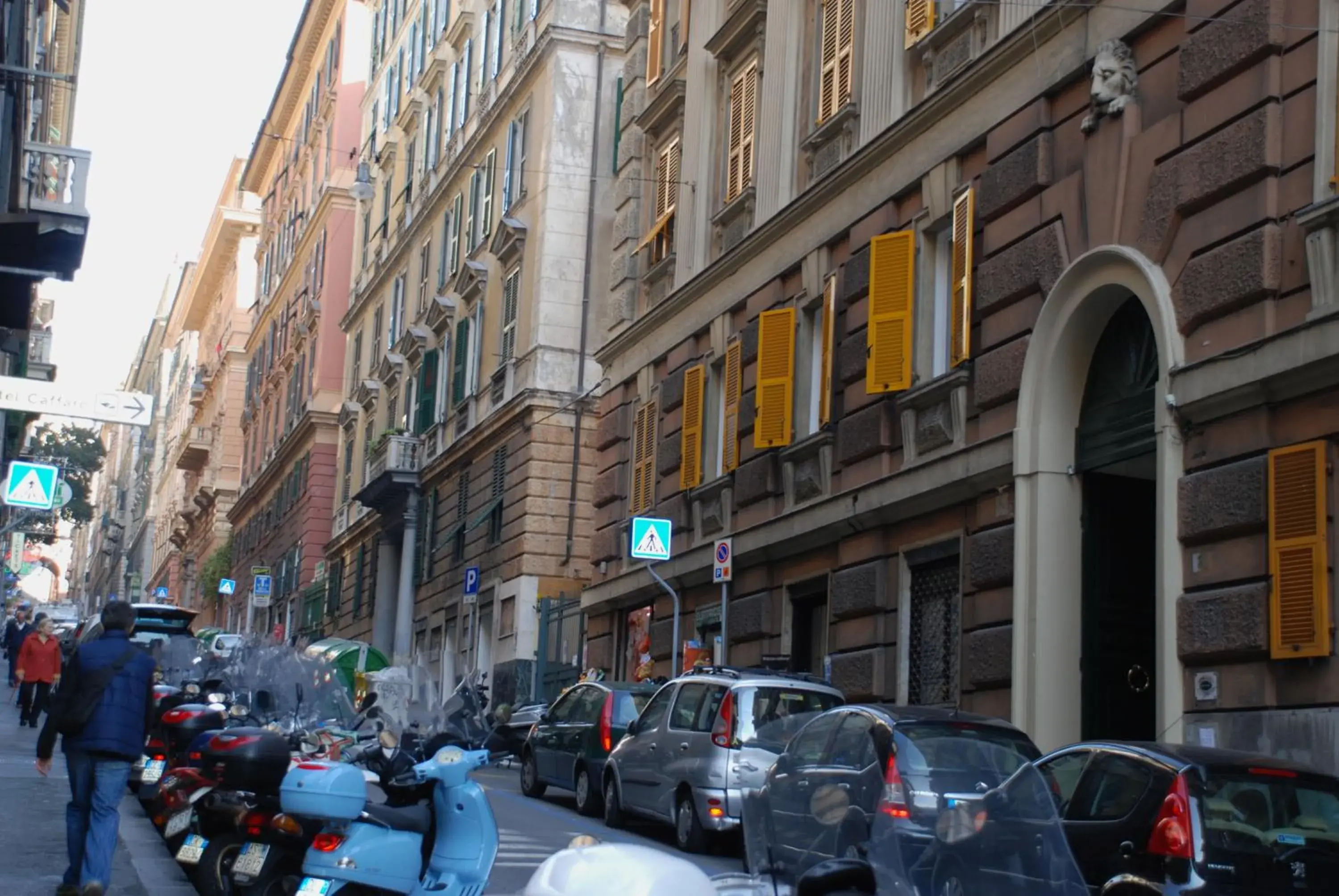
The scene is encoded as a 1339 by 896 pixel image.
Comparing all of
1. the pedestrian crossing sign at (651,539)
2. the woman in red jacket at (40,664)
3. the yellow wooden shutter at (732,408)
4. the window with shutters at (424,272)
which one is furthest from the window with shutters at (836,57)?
the window with shutters at (424,272)

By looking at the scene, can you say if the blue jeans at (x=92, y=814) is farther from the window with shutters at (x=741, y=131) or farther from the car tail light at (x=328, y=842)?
the window with shutters at (x=741, y=131)

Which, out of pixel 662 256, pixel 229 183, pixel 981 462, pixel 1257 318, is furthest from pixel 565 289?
pixel 229 183

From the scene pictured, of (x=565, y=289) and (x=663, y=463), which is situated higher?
(x=565, y=289)

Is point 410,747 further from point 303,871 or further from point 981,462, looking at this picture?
point 981,462

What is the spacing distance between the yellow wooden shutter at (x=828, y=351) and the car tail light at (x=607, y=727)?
14.5 feet

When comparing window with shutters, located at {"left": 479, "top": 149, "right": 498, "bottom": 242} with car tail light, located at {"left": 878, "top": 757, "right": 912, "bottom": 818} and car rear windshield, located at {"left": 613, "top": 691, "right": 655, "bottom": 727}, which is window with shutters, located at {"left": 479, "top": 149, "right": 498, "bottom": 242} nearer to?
car rear windshield, located at {"left": 613, "top": 691, "right": 655, "bottom": 727}

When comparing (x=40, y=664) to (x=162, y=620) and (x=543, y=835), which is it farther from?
(x=543, y=835)

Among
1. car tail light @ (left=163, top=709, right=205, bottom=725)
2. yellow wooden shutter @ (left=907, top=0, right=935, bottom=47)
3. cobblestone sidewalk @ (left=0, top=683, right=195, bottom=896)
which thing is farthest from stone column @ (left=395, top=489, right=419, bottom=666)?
car tail light @ (left=163, top=709, right=205, bottom=725)

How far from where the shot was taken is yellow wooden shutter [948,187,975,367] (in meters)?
18.4

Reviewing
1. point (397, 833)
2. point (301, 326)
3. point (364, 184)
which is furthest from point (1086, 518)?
point (301, 326)

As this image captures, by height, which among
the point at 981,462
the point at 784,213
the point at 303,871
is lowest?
the point at 303,871

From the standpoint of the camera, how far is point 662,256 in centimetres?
2891

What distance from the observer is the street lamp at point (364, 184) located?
176 ft

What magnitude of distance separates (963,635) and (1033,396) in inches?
99.8
